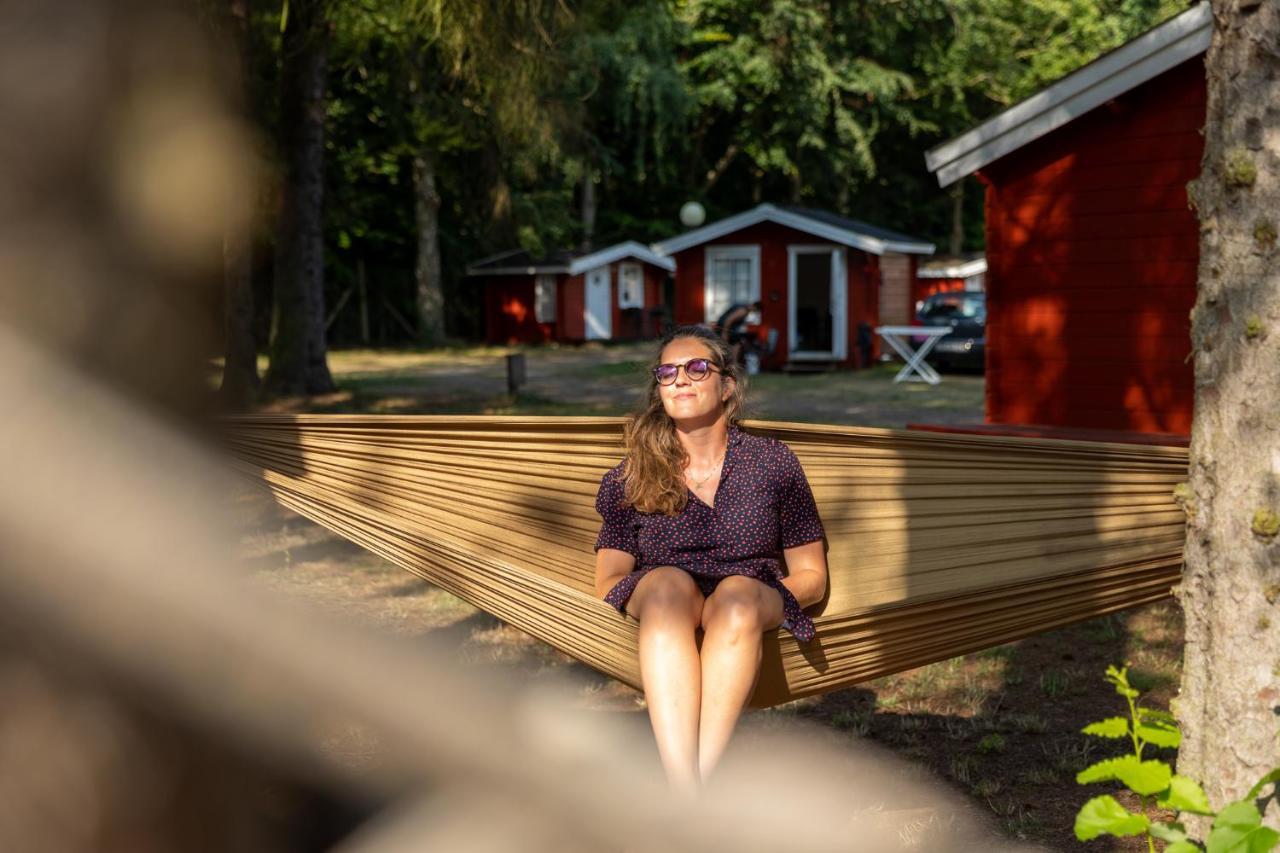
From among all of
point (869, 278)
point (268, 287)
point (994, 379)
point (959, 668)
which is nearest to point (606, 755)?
point (959, 668)

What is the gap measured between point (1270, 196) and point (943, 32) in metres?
25.0

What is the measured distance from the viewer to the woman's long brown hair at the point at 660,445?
255cm

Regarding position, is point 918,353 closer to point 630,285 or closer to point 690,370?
point 630,285

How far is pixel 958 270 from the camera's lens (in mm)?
24125

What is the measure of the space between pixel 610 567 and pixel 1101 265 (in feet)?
15.7

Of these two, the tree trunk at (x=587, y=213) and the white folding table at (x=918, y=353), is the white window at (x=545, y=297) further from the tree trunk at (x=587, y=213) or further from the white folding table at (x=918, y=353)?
the white folding table at (x=918, y=353)

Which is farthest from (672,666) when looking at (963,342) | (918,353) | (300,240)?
(963,342)

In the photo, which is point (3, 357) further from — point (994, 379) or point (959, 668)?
point (994, 379)

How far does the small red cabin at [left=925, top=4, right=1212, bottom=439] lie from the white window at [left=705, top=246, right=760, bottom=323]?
31.4 ft

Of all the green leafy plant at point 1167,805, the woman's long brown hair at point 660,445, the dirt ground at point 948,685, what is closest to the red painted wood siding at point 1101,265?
the dirt ground at point 948,685

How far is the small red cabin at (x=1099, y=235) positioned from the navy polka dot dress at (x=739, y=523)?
4.13 meters

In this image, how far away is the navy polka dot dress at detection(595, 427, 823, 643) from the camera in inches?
99.0

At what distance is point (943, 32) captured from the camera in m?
25.2

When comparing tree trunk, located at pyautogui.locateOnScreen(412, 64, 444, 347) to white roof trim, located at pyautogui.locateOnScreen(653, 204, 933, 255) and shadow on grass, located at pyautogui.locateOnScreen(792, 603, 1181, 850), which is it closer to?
white roof trim, located at pyautogui.locateOnScreen(653, 204, 933, 255)
